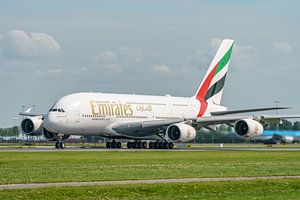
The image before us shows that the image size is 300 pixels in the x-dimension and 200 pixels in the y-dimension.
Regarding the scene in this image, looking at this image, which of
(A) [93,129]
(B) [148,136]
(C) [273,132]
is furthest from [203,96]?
(C) [273,132]

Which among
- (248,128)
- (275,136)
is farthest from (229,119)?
(275,136)

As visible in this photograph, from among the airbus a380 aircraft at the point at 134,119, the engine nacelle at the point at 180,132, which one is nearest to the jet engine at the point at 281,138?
the airbus a380 aircraft at the point at 134,119

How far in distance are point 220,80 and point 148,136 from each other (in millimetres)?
13586

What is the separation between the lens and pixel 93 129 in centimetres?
7725

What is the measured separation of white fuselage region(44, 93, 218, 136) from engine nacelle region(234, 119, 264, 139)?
392 inches

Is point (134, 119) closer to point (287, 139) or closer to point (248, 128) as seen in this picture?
point (248, 128)

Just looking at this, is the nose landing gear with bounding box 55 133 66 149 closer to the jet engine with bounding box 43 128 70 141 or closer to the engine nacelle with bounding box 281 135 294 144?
the jet engine with bounding box 43 128 70 141

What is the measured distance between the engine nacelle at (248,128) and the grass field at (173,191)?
1736 inches

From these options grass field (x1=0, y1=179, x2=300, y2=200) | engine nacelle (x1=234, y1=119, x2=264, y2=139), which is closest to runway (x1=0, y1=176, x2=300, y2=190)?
grass field (x1=0, y1=179, x2=300, y2=200)

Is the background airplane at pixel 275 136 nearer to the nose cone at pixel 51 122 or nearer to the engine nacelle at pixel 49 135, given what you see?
the engine nacelle at pixel 49 135

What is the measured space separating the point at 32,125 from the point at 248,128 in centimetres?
2175

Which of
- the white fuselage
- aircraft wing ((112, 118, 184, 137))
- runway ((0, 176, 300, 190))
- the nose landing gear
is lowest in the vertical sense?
runway ((0, 176, 300, 190))

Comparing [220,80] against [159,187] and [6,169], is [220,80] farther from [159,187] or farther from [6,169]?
[159,187]

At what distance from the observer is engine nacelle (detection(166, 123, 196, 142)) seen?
75500 mm
